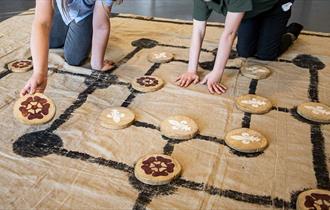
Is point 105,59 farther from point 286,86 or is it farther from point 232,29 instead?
point 286,86

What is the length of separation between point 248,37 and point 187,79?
39 centimetres

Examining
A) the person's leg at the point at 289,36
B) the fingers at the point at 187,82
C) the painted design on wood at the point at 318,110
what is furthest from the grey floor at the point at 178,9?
the painted design on wood at the point at 318,110

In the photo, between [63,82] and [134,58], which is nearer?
[63,82]

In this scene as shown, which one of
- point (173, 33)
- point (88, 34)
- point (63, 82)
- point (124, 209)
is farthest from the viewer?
point (173, 33)

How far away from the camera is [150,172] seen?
2.86ft

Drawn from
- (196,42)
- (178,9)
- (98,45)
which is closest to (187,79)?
(196,42)

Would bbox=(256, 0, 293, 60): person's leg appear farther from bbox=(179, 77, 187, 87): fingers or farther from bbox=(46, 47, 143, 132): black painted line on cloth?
bbox=(46, 47, 143, 132): black painted line on cloth

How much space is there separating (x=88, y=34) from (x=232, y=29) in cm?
60

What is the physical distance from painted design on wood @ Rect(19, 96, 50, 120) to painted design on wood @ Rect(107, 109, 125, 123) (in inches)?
7.8

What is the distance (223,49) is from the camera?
1.25 meters

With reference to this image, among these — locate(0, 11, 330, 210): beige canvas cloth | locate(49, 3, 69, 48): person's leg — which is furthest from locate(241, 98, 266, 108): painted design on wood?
locate(49, 3, 69, 48): person's leg

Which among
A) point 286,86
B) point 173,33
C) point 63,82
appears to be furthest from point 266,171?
point 173,33

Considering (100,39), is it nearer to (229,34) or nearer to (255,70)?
(229,34)

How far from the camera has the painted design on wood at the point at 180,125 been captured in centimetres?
104
